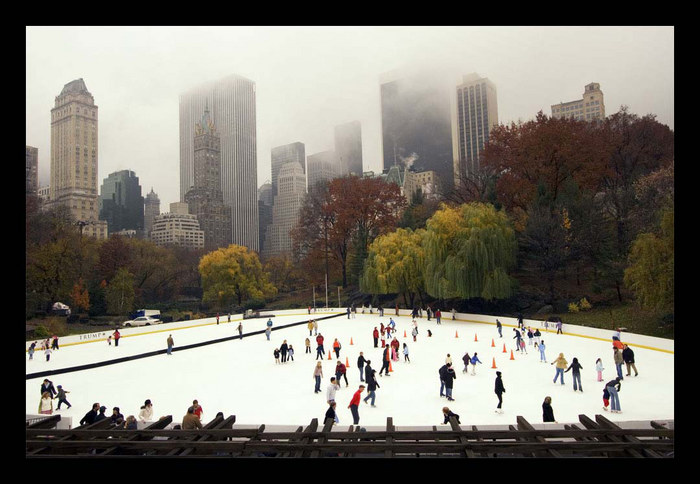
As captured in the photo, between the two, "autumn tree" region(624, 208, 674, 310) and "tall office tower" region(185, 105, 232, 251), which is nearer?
"autumn tree" region(624, 208, 674, 310)

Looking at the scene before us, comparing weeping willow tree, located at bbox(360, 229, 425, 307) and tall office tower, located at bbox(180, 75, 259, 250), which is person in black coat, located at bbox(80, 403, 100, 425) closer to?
weeping willow tree, located at bbox(360, 229, 425, 307)

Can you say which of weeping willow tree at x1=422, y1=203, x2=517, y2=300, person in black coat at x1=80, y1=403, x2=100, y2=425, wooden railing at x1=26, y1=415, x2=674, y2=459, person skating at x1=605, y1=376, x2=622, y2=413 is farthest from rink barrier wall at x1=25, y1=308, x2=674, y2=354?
person in black coat at x1=80, y1=403, x2=100, y2=425

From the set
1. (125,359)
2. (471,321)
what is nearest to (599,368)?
(471,321)

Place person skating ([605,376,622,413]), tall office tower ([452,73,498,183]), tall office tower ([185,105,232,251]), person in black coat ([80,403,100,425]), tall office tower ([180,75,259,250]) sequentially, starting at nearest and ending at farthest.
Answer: person in black coat ([80,403,100,425]), person skating ([605,376,622,413]), tall office tower ([185,105,232,251]), tall office tower ([180,75,259,250]), tall office tower ([452,73,498,183])

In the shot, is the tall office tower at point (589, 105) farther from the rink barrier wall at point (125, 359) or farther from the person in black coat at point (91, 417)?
the person in black coat at point (91, 417)

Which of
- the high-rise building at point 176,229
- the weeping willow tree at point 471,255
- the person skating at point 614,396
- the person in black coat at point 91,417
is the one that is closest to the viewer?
the person in black coat at point 91,417

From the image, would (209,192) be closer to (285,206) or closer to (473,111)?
(285,206)

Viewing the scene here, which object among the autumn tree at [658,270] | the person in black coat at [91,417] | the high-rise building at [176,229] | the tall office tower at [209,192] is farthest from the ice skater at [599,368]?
Result: the high-rise building at [176,229]
